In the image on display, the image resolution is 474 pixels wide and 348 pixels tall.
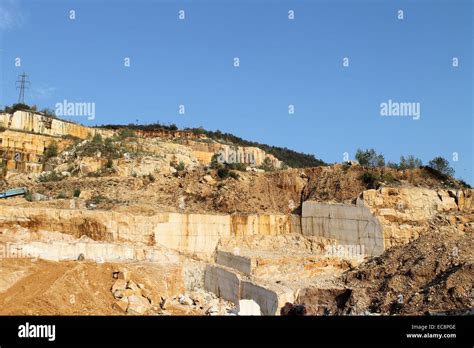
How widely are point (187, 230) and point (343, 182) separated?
9154 millimetres

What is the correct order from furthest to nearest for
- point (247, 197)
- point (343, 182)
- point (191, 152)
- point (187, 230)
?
point (191, 152) < point (247, 197) < point (343, 182) < point (187, 230)

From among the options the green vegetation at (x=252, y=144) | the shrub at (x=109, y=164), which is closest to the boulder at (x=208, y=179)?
the shrub at (x=109, y=164)

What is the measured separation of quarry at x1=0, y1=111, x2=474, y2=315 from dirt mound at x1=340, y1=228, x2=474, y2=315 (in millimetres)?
54

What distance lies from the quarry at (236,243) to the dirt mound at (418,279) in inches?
2.1

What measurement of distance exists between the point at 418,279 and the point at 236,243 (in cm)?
1201

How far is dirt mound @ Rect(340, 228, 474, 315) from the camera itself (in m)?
14.1

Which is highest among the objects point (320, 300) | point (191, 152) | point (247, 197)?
point (191, 152)

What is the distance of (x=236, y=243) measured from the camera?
2673cm

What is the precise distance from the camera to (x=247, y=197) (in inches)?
1190

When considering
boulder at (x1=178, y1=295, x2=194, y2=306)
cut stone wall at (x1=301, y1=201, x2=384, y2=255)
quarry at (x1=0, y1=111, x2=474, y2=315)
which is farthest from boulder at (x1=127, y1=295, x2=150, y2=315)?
cut stone wall at (x1=301, y1=201, x2=384, y2=255)

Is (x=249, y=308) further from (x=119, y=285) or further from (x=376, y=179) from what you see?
(x=376, y=179)

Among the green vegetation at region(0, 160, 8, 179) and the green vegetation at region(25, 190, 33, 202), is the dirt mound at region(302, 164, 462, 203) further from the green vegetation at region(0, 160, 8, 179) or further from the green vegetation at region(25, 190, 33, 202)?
the green vegetation at region(0, 160, 8, 179)
